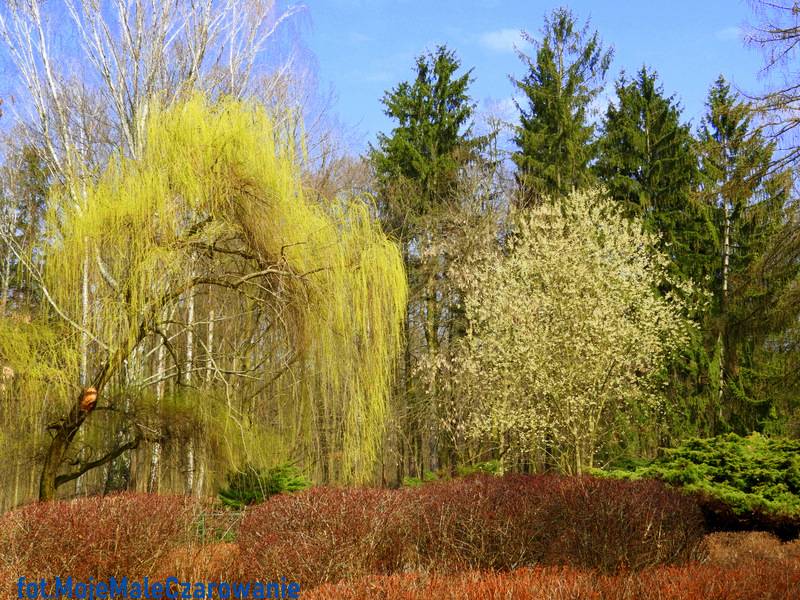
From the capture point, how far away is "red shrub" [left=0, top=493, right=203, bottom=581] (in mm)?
4527

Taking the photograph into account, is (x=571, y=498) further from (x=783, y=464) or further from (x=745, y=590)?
(x=783, y=464)

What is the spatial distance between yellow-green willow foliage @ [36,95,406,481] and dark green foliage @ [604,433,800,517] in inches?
153

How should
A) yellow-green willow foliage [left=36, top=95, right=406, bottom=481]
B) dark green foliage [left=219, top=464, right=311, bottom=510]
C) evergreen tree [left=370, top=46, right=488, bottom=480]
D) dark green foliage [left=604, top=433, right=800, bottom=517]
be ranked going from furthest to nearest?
evergreen tree [left=370, top=46, right=488, bottom=480]
dark green foliage [left=219, top=464, right=311, bottom=510]
dark green foliage [left=604, top=433, right=800, bottom=517]
yellow-green willow foliage [left=36, top=95, right=406, bottom=481]

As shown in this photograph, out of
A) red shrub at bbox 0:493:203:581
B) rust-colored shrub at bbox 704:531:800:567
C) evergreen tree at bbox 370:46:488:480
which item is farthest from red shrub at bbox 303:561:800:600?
evergreen tree at bbox 370:46:488:480

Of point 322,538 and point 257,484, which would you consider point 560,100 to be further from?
point 322,538

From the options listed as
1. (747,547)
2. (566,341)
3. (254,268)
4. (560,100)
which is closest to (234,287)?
(254,268)

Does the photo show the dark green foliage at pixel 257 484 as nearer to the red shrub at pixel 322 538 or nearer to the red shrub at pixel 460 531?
the red shrub at pixel 460 531

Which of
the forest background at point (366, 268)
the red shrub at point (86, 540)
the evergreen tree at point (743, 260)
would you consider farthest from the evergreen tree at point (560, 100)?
the red shrub at point (86, 540)

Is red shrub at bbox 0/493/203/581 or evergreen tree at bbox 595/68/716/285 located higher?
evergreen tree at bbox 595/68/716/285

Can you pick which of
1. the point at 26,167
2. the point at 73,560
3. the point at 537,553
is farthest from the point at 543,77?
the point at 73,560

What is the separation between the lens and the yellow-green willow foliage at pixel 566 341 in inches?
522

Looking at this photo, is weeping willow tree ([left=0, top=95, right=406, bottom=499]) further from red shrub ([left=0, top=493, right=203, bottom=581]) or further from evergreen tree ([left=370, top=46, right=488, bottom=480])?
evergreen tree ([left=370, top=46, right=488, bottom=480])

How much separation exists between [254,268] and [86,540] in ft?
13.2

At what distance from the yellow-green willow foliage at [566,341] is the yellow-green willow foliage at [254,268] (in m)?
5.90
